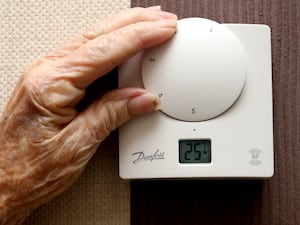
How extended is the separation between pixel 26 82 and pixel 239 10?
0.31 m

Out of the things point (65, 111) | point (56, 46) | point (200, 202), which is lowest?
point (200, 202)

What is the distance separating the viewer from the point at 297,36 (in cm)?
77

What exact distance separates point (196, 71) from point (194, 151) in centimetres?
10

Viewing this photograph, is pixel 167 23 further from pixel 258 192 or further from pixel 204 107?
pixel 258 192

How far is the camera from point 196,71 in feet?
2.27

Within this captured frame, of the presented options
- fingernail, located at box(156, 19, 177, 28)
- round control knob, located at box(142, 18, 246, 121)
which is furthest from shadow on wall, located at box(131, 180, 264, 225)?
fingernail, located at box(156, 19, 177, 28)

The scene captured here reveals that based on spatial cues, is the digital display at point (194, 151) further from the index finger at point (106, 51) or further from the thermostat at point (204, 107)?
the index finger at point (106, 51)

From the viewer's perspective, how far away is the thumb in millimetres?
684

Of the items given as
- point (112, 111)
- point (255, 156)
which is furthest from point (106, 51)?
point (255, 156)

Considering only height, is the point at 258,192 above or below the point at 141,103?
below

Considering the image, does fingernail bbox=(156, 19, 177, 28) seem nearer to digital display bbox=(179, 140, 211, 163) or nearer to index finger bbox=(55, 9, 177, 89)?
index finger bbox=(55, 9, 177, 89)

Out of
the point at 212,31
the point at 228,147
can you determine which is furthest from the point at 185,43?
the point at 228,147

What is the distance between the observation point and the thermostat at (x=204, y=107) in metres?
0.69

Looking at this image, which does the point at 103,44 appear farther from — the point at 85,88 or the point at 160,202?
the point at 160,202
